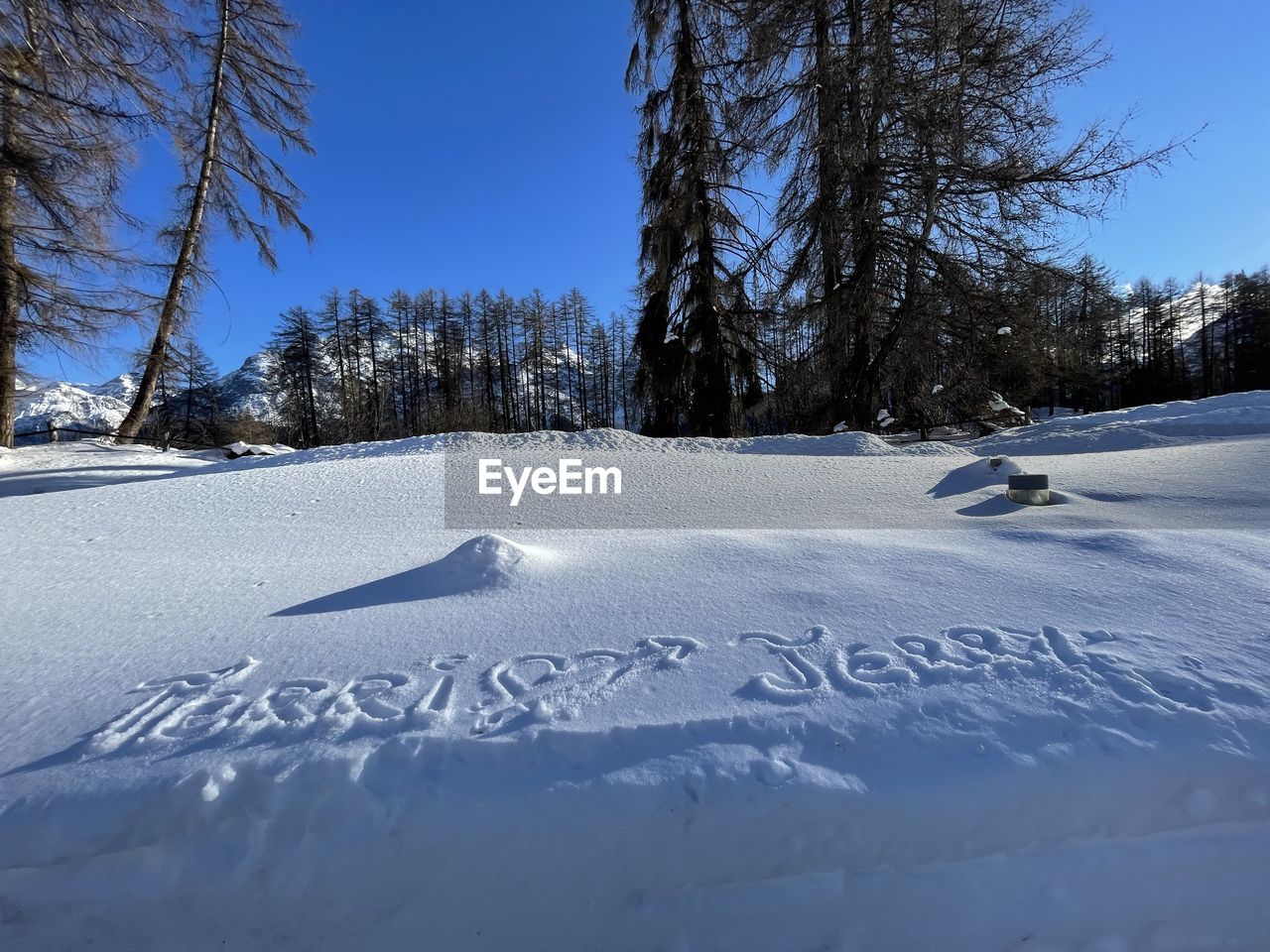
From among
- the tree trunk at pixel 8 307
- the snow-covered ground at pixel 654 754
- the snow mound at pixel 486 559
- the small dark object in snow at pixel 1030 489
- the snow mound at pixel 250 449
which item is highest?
the tree trunk at pixel 8 307

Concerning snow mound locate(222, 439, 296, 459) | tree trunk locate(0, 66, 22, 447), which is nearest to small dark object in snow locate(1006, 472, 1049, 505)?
snow mound locate(222, 439, 296, 459)

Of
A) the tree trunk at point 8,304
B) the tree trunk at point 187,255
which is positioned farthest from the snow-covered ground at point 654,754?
the tree trunk at point 187,255

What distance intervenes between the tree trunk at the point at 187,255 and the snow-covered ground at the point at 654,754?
34.2 ft

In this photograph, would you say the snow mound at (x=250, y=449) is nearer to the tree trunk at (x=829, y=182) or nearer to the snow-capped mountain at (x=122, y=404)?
the tree trunk at (x=829, y=182)

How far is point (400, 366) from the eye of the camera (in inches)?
1232

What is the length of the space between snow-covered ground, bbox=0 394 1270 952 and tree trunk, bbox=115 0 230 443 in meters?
10.4

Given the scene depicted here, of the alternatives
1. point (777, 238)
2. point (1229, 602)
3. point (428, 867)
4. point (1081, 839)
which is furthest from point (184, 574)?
point (777, 238)

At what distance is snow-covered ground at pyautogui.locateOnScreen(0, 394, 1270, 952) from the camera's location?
56.2 inches

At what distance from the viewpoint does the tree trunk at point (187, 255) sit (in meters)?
11.3

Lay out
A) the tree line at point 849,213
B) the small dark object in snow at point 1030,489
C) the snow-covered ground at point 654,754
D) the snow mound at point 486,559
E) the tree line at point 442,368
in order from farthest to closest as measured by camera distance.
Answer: the tree line at point 442,368 < the tree line at point 849,213 < the small dark object in snow at point 1030,489 < the snow mound at point 486,559 < the snow-covered ground at point 654,754

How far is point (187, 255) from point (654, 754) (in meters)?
14.6

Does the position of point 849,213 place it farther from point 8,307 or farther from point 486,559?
point 8,307

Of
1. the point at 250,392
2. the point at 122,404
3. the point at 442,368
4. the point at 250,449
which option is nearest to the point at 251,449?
the point at 250,449

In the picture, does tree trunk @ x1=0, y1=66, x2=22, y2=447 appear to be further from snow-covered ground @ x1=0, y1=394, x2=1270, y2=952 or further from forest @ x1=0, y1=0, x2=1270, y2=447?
snow-covered ground @ x1=0, y1=394, x2=1270, y2=952
